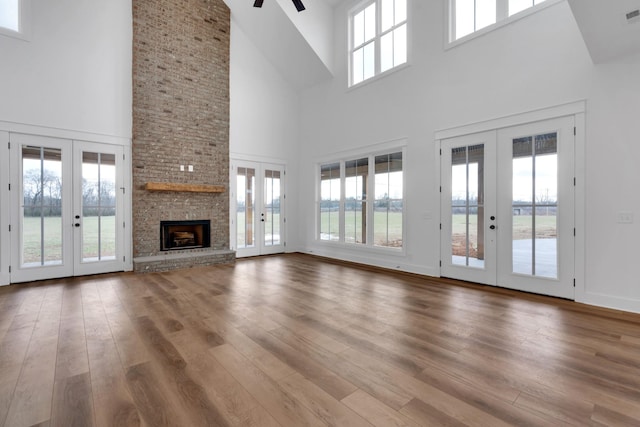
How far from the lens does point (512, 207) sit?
4.47 meters

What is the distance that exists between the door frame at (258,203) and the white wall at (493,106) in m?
1.23

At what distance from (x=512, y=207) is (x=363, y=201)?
291cm

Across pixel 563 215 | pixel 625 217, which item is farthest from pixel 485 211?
pixel 625 217

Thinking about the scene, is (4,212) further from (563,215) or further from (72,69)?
(563,215)

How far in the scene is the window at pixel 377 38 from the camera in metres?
5.99

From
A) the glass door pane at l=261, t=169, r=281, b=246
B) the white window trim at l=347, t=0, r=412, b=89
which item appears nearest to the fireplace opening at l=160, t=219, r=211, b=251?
the glass door pane at l=261, t=169, r=281, b=246

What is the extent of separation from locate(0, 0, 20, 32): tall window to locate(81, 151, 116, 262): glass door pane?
2084 millimetres

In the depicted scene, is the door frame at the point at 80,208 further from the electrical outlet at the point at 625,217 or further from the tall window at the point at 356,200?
the electrical outlet at the point at 625,217

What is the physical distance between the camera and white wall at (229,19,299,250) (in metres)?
7.32

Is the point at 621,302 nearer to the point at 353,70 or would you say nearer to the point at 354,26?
the point at 353,70

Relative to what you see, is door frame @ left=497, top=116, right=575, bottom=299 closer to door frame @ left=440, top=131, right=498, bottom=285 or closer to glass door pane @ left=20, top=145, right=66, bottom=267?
door frame @ left=440, top=131, right=498, bottom=285

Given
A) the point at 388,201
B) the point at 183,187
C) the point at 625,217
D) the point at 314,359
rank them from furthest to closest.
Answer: the point at 183,187 < the point at 388,201 < the point at 625,217 < the point at 314,359

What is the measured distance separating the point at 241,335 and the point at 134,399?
1048mm

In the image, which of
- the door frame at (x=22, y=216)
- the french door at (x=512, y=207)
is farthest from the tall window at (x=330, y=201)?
the door frame at (x=22, y=216)
